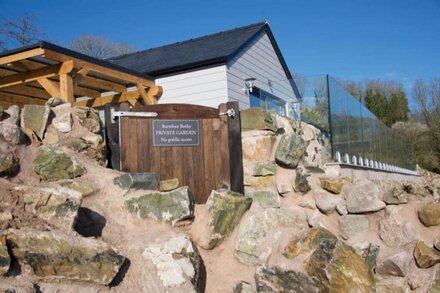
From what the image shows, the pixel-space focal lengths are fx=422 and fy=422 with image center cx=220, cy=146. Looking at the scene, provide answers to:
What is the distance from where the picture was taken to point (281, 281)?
4570 millimetres

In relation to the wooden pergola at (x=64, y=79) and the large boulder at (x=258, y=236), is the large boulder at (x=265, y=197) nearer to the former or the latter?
the large boulder at (x=258, y=236)

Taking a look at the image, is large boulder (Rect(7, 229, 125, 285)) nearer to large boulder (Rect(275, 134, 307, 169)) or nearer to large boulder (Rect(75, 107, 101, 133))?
large boulder (Rect(75, 107, 101, 133))

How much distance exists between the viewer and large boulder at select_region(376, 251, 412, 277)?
5.14m

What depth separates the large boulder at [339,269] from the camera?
4.54 m

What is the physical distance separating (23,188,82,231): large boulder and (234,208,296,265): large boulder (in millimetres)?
2025

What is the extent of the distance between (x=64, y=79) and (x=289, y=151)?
4.36 m

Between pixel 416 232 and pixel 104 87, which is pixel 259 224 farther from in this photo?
pixel 104 87

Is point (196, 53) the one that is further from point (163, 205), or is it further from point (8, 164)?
point (8, 164)

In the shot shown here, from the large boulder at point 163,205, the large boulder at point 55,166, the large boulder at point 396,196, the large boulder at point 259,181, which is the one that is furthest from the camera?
the large boulder at point 259,181

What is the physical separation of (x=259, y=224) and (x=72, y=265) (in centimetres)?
250

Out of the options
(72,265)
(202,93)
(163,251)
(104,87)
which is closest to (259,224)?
(163,251)

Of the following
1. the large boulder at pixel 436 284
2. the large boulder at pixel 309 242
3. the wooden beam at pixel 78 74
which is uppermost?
the wooden beam at pixel 78 74

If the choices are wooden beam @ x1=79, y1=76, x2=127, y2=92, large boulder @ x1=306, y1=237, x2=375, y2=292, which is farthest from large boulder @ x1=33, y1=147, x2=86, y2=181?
wooden beam @ x1=79, y1=76, x2=127, y2=92

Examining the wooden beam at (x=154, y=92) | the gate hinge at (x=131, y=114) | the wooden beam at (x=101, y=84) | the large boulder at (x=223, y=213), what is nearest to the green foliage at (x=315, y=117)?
the large boulder at (x=223, y=213)
